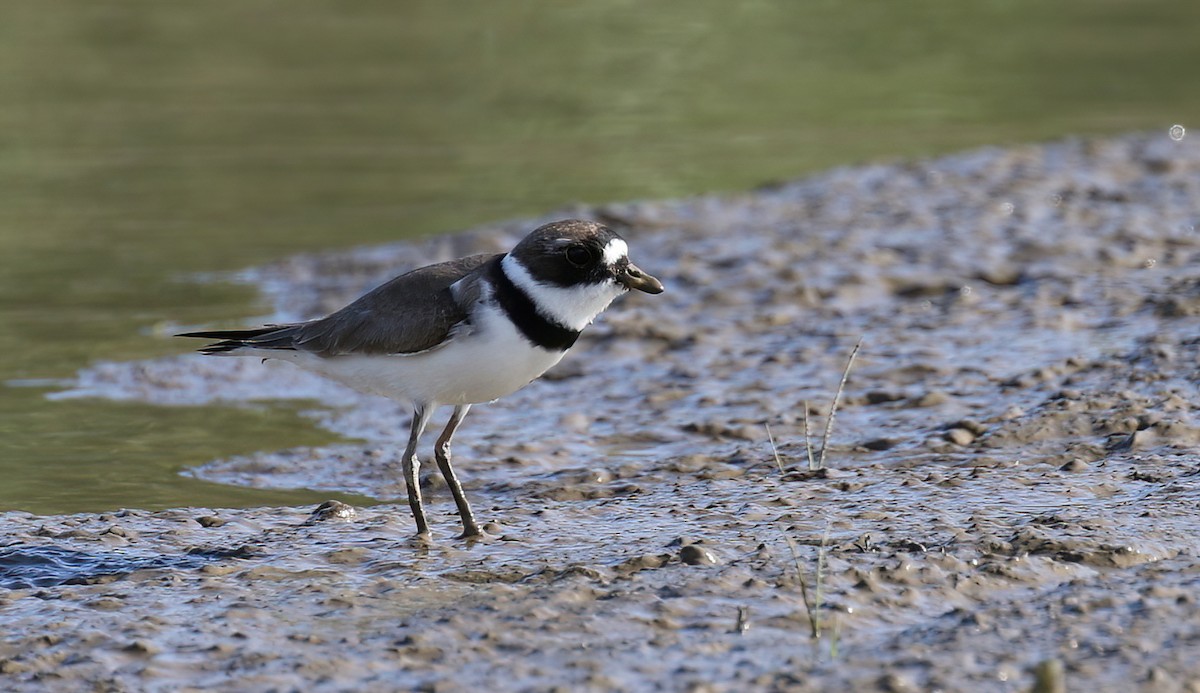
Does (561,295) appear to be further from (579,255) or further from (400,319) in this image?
(400,319)

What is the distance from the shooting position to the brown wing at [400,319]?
5.34 meters

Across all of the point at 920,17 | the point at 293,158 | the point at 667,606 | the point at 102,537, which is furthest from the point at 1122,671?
the point at 920,17

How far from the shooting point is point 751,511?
5598 millimetres

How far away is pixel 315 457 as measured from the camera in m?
7.23

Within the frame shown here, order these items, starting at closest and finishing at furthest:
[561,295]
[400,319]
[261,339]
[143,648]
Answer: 1. [143,648]
2. [561,295]
3. [400,319]
4. [261,339]

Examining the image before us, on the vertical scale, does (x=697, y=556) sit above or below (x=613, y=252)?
below

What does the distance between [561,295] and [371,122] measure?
33.3 feet

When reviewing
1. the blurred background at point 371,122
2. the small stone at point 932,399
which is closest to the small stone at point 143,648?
the blurred background at point 371,122

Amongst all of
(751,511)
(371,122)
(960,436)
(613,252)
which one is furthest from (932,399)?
(371,122)

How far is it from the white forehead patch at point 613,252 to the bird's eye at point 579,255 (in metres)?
0.06

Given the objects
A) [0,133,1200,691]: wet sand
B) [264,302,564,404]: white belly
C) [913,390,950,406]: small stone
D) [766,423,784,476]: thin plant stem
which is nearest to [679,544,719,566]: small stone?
[0,133,1200,691]: wet sand

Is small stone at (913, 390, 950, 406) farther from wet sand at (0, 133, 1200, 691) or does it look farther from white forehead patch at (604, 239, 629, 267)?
white forehead patch at (604, 239, 629, 267)

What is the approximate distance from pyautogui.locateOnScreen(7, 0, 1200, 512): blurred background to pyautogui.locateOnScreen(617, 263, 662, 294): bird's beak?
83.5 inches

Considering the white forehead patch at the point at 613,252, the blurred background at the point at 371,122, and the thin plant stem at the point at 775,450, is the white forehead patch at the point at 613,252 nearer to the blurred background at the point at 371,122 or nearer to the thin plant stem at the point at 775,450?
the thin plant stem at the point at 775,450
